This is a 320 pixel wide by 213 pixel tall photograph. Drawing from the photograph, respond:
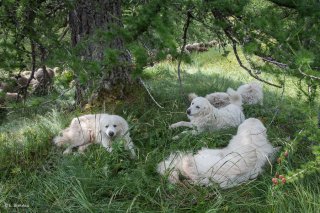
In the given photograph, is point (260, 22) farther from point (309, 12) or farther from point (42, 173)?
point (42, 173)

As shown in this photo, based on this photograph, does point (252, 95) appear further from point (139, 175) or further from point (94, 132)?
point (139, 175)

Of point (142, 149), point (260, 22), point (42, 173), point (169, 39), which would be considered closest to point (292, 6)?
point (260, 22)

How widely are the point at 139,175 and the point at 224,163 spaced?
933mm

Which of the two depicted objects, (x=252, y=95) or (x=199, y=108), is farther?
(x=252, y=95)

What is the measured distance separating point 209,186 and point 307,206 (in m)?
0.97

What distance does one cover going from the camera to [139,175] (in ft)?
13.6

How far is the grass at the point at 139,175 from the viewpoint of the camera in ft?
12.1

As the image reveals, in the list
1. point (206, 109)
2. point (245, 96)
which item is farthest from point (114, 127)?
point (245, 96)

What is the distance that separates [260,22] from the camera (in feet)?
9.91

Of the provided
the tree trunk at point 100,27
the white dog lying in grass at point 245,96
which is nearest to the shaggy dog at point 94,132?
the tree trunk at point 100,27

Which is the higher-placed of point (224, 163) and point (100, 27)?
point (100, 27)

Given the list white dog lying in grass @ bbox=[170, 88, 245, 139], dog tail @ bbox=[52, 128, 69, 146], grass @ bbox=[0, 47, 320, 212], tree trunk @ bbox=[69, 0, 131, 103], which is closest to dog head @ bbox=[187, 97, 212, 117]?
white dog lying in grass @ bbox=[170, 88, 245, 139]

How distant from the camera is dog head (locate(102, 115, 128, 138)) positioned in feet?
16.2

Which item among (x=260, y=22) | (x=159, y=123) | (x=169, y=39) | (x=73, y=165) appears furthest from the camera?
(x=159, y=123)
